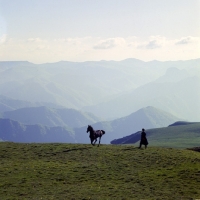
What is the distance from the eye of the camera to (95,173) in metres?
35.2

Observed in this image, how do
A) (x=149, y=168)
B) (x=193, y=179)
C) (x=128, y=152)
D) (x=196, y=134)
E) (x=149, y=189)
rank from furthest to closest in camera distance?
(x=196, y=134) < (x=128, y=152) < (x=149, y=168) < (x=193, y=179) < (x=149, y=189)

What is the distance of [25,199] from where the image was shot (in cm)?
2752

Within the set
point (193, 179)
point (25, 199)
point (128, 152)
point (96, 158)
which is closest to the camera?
point (25, 199)

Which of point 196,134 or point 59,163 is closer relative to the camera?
point 59,163

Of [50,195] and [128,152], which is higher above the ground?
[128,152]

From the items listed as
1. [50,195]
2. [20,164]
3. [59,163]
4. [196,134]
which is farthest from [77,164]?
[196,134]

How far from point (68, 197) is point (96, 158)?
43.4ft

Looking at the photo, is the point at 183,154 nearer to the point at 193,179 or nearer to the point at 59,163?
the point at 193,179

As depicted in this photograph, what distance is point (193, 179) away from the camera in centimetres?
3350

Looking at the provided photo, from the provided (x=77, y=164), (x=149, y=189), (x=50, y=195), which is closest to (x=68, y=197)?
(x=50, y=195)

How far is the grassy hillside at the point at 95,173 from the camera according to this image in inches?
1150

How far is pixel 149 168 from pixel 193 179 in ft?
18.0

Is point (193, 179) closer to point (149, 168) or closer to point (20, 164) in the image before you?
point (149, 168)

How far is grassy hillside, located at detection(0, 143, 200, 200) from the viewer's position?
29203mm
